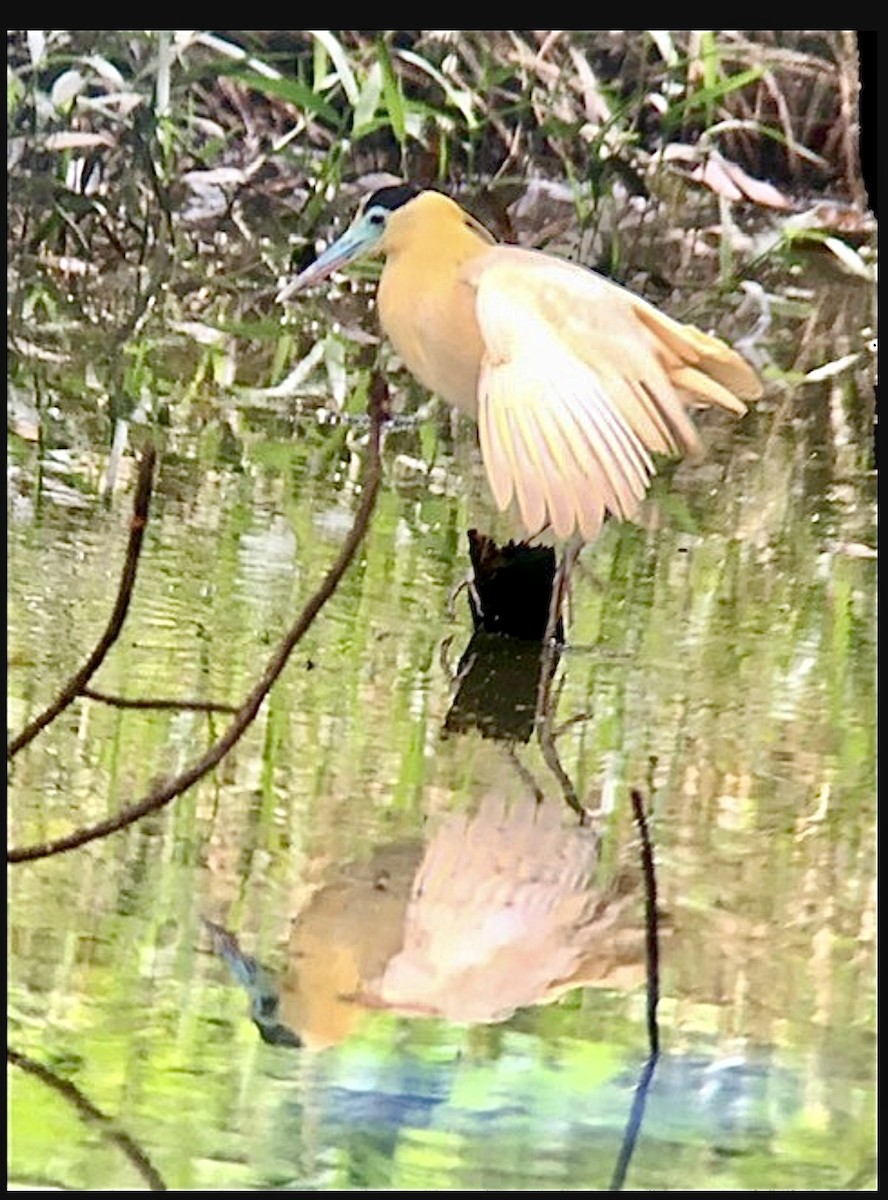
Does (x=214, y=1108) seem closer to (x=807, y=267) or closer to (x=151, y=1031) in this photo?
(x=151, y=1031)

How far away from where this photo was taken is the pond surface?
31.4 inches

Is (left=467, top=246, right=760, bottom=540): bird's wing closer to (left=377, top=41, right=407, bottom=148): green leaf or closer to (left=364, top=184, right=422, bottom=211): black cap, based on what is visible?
(left=364, top=184, right=422, bottom=211): black cap

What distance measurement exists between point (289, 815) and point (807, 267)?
78 cm

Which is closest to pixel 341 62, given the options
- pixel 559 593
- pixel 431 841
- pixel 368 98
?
pixel 368 98

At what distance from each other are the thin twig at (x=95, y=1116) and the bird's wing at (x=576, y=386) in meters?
0.38

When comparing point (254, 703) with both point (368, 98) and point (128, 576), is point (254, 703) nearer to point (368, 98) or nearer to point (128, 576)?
point (128, 576)

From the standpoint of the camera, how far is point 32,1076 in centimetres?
81

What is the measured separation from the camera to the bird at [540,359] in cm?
105

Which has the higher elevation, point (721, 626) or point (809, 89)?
point (809, 89)

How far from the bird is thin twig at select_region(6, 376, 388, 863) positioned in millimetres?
148

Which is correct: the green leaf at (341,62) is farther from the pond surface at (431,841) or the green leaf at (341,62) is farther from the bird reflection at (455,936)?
the bird reflection at (455,936)

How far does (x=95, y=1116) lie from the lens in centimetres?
79

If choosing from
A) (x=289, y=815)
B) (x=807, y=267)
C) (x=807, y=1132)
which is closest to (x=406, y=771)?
(x=289, y=815)

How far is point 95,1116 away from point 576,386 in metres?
0.48
